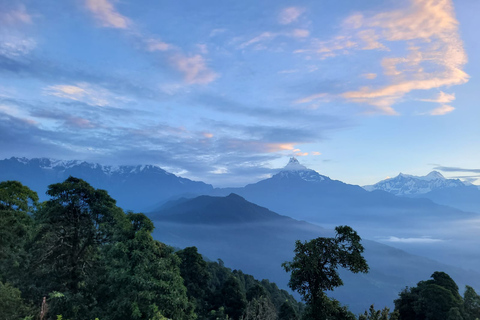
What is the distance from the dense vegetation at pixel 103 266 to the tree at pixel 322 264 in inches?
2.7

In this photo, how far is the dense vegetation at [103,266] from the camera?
20312mm

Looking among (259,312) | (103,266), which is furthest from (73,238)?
(259,312)

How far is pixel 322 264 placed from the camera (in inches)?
805

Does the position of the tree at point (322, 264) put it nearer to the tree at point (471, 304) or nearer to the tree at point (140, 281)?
the tree at point (140, 281)

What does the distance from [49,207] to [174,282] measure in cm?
1481

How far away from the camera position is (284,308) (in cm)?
5256

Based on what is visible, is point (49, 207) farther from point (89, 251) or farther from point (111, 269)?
point (111, 269)

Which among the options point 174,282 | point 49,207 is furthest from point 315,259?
point 49,207

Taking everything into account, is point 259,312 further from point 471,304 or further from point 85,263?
point 471,304

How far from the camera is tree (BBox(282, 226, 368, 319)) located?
19.8 meters

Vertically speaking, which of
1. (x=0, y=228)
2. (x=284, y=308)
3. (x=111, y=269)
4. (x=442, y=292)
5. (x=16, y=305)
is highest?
(x=0, y=228)

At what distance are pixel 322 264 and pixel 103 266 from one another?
71.1ft

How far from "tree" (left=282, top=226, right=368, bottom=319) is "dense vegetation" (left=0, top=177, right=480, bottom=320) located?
7 centimetres

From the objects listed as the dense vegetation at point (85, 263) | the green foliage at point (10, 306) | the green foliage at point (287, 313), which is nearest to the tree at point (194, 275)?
the green foliage at point (287, 313)
